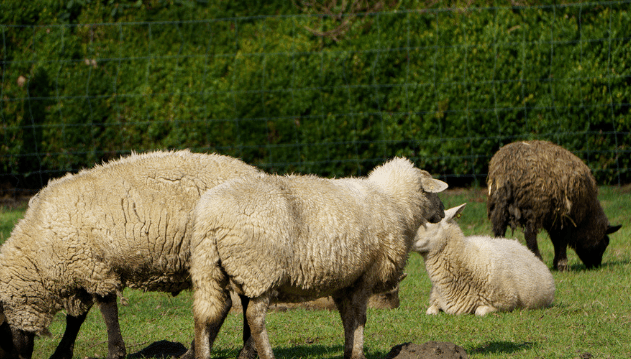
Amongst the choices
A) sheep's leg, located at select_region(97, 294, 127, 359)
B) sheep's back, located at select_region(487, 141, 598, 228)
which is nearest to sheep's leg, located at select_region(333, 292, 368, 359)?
sheep's leg, located at select_region(97, 294, 127, 359)

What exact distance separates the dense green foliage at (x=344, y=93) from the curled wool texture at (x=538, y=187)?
2.75 m

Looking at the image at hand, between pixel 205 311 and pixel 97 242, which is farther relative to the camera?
pixel 97 242

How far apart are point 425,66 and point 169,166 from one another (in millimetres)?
7354

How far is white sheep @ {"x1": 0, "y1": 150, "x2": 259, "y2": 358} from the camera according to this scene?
5.29 metres

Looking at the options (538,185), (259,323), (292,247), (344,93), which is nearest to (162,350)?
(259,323)

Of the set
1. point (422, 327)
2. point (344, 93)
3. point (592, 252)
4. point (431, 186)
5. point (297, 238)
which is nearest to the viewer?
point (297, 238)

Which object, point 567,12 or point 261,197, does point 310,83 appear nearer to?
point 567,12

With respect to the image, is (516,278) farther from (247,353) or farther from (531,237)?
(247,353)

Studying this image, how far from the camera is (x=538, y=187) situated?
886 centimetres

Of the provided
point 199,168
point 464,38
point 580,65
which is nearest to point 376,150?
point 464,38

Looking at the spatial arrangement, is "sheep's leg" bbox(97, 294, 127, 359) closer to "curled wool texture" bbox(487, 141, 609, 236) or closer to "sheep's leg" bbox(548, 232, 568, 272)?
"curled wool texture" bbox(487, 141, 609, 236)

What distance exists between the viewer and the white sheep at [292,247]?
4605 millimetres

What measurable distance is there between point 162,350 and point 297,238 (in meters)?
1.79

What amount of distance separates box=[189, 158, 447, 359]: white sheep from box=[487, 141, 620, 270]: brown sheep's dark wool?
12.8 feet
